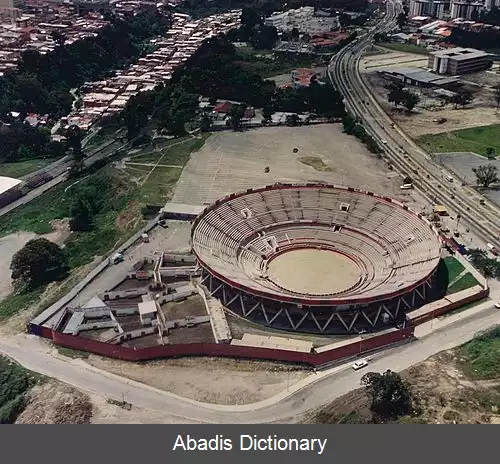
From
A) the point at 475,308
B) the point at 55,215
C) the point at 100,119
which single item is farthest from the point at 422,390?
the point at 100,119

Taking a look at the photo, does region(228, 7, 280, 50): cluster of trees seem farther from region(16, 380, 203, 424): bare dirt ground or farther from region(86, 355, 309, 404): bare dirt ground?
region(16, 380, 203, 424): bare dirt ground

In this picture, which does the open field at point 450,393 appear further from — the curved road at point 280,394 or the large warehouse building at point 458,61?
the large warehouse building at point 458,61

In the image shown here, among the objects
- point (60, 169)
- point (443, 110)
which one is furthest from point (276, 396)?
point (443, 110)

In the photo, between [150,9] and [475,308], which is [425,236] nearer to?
[475,308]

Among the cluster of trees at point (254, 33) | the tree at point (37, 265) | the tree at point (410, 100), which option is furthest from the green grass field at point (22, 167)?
the cluster of trees at point (254, 33)

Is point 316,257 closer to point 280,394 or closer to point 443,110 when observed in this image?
point 280,394
